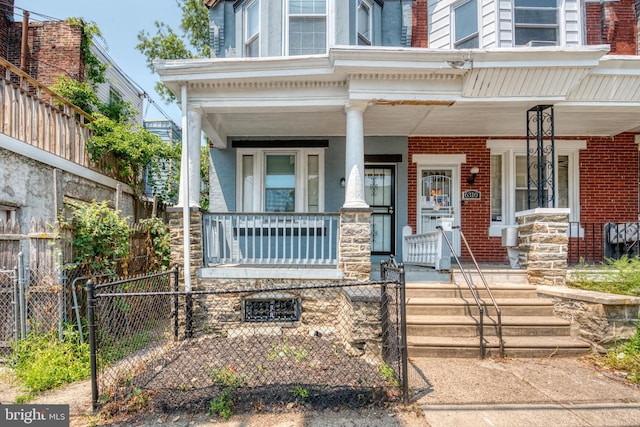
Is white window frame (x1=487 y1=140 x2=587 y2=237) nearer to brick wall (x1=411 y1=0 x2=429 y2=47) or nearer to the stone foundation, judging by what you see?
the stone foundation

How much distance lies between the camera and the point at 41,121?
629cm

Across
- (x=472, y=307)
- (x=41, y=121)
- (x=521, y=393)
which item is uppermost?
(x=41, y=121)

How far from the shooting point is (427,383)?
3695 mm

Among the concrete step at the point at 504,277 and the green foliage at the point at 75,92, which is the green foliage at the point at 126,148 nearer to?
the green foliage at the point at 75,92

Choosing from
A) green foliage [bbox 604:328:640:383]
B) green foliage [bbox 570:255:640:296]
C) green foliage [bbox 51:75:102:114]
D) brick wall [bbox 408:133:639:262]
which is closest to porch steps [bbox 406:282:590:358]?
green foliage [bbox 604:328:640:383]

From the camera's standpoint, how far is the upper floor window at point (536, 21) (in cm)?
684

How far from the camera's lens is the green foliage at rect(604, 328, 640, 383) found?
399 cm

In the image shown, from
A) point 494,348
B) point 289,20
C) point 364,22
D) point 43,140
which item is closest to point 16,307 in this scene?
point 43,140

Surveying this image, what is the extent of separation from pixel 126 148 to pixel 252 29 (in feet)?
→ 12.2

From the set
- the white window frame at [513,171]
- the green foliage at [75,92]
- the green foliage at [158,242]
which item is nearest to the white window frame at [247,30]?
the green foliage at [158,242]

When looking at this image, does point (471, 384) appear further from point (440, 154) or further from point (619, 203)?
point (619, 203)

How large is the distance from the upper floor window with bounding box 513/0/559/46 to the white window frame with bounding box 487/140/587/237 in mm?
1966

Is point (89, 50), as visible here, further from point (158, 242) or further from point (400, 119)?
point (400, 119)

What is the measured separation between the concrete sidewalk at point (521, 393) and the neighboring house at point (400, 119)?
185cm
